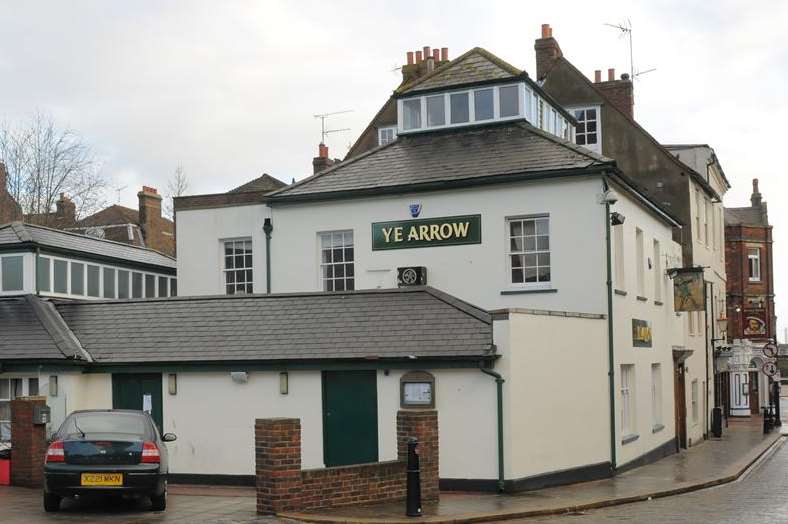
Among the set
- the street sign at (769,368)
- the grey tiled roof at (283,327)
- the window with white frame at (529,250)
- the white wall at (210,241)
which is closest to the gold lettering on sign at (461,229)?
the window with white frame at (529,250)

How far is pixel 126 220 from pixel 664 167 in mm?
36170

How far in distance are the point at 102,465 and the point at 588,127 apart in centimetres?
2414

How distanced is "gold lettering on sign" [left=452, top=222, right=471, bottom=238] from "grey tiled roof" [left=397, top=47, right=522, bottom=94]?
4.72 meters

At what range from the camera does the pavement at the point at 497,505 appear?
14.3 m

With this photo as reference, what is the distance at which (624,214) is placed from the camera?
2344cm

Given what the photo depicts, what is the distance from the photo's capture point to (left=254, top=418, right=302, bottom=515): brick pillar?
1420 cm

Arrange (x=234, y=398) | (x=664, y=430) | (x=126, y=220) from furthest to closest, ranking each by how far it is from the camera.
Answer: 1. (x=126, y=220)
2. (x=664, y=430)
3. (x=234, y=398)

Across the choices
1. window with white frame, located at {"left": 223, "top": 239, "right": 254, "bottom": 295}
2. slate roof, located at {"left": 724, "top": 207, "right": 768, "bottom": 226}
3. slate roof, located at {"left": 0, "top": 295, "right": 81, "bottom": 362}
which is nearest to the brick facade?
slate roof, located at {"left": 0, "top": 295, "right": 81, "bottom": 362}

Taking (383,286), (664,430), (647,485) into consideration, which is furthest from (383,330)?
(664,430)

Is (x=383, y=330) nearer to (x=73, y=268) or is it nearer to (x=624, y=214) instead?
(x=624, y=214)

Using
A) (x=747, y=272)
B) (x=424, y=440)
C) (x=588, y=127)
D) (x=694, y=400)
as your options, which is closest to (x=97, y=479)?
(x=424, y=440)

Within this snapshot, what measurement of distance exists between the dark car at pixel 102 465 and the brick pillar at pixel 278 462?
1553 mm

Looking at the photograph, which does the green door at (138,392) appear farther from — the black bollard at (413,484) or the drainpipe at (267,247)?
the black bollard at (413,484)

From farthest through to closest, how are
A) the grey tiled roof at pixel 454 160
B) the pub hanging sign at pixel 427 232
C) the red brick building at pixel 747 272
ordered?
the red brick building at pixel 747 272 < the pub hanging sign at pixel 427 232 < the grey tiled roof at pixel 454 160
